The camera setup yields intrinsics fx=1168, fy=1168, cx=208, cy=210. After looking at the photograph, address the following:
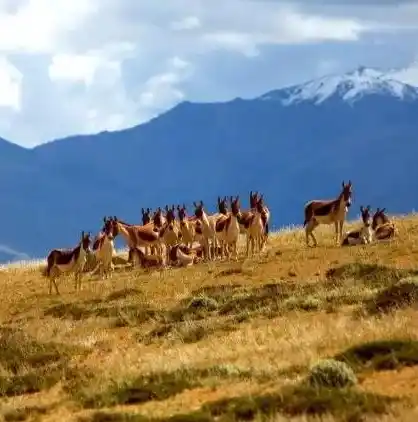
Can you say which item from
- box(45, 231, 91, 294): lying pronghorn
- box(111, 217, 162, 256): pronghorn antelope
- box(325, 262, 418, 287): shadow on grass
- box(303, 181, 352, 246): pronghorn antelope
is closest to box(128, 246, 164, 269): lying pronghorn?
box(111, 217, 162, 256): pronghorn antelope

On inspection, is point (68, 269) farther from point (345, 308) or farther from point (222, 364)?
point (222, 364)

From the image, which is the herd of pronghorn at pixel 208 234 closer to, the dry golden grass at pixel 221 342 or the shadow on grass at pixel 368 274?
the dry golden grass at pixel 221 342

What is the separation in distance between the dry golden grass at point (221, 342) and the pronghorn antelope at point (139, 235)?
580 centimetres

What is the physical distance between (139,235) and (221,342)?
65.2ft

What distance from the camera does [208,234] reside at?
128 feet

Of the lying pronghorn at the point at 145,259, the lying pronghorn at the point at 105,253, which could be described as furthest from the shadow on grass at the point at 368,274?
the lying pronghorn at the point at 105,253

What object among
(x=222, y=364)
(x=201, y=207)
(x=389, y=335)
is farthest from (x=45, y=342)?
(x=201, y=207)

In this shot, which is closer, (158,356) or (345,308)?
(158,356)

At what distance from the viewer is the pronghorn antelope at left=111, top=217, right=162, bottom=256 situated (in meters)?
40.8

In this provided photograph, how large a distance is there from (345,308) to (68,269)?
42.8 feet

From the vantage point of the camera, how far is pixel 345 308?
2309 centimetres

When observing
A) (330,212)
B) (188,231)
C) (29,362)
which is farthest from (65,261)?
(29,362)

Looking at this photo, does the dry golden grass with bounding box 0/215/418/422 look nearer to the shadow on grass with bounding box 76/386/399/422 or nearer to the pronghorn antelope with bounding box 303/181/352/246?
the shadow on grass with bounding box 76/386/399/422

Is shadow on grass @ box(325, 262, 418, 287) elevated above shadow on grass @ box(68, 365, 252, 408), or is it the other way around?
shadow on grass @ box(325, 262, 418, 287)
